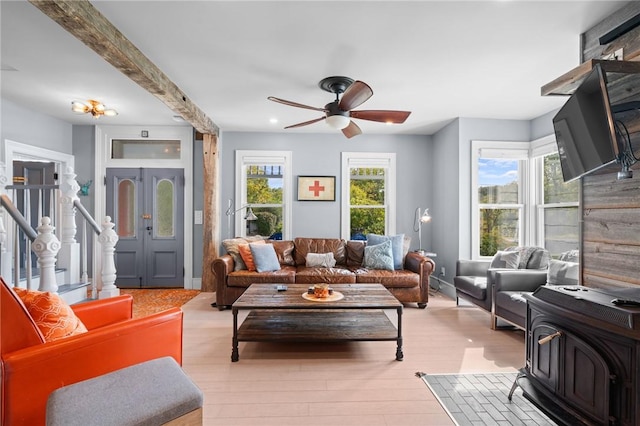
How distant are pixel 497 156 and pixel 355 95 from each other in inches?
115

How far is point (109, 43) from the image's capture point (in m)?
2.15

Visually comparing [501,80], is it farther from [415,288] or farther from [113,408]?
[113,408]

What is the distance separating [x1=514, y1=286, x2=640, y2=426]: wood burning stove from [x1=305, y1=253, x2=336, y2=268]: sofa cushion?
2.75 m

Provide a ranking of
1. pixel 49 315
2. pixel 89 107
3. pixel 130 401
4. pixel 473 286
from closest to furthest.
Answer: pixel 130 401 → pixel 49 315 → pixel 473 286 → pixel 89 107

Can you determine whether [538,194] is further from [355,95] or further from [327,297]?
[327,297]

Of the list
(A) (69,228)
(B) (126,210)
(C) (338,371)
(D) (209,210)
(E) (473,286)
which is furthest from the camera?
(B) (126,210)

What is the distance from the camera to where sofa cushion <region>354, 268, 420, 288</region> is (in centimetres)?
393

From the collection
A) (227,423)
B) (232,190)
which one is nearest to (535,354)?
(227,423)

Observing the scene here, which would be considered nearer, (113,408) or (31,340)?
(113,408)

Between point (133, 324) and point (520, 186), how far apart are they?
16.0ft

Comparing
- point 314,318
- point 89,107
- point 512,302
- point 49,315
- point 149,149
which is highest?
point 89,107

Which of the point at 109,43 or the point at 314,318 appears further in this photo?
the point at 314,318

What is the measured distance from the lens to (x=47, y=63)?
285 centimetres

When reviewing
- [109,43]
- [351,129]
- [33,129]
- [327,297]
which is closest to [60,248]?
[109,43]
